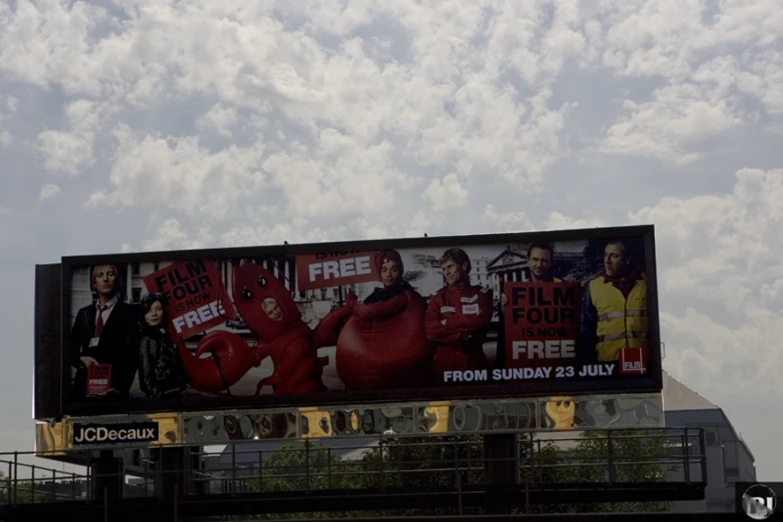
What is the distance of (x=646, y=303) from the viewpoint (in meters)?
26.1

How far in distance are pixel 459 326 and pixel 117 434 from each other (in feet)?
27.1

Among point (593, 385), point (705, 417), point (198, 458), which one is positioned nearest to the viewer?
point (593, 385)

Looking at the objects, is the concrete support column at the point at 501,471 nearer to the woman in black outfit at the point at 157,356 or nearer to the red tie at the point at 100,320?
the woman in black outfit at the point at 157,356

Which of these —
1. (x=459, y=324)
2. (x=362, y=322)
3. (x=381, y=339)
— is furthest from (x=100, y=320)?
(x=459, y=324)

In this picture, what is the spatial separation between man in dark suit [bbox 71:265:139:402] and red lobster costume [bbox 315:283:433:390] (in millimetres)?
4587

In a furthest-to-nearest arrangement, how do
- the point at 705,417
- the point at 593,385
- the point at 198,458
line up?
the point at 705,417 < the point at 198,458 < the point at 593,385

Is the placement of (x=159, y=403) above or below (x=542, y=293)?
below

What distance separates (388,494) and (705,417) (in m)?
86.8

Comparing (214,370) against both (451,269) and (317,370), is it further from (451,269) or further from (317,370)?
(451,269)

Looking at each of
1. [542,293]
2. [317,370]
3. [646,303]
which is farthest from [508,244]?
[317,370]

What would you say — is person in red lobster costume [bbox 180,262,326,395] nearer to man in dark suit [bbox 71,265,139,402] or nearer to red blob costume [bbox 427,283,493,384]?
man in dark suit [bbox 71,265,139,402]

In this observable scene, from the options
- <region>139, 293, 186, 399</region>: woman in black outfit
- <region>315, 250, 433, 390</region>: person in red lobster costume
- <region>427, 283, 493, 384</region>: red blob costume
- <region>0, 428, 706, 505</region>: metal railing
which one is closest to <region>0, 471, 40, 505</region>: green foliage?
<region>0, 428, 706, 505</region>: metal railing

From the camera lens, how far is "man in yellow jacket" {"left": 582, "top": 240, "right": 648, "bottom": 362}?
1028 inches

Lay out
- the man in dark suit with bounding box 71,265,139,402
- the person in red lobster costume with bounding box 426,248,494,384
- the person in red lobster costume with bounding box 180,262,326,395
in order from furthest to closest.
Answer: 1. the man in dark suit with bounding box 71,265,139,402
2. the person in red lobster costume with bounding box 180,262,326,395
3. the person in red lobster costume with bounding box 426,248,494,384
